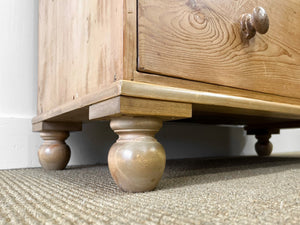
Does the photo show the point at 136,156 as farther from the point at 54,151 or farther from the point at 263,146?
the point at 263,146

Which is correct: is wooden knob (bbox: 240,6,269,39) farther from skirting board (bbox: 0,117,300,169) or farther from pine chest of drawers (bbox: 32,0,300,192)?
skirting board (bbox: 0,117,300,169)

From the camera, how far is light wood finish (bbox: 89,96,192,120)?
42 cm

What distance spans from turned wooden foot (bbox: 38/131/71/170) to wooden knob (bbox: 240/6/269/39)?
1.79 ft

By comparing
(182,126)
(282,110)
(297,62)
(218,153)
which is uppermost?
(297,62)

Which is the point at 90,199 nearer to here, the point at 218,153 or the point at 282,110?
the point at 282,110

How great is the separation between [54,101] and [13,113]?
272 mm

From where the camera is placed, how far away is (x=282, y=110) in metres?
0.65

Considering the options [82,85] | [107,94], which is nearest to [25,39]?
[82,85]

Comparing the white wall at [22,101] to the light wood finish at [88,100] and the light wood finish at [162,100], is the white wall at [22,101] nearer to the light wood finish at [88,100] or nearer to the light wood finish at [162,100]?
the light wood finish at [88,100]

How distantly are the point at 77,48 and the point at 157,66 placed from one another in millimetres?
227

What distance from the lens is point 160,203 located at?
0.38 metres

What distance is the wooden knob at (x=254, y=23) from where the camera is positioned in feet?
1.84

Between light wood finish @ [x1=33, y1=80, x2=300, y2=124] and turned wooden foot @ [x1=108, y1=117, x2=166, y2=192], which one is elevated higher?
light wood finish @ [x1=33, y1=80, x2=300, y2=124]

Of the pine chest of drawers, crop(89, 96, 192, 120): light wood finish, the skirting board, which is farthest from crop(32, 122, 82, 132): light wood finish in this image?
crop(89, 96, 192, 120): light wood finish
